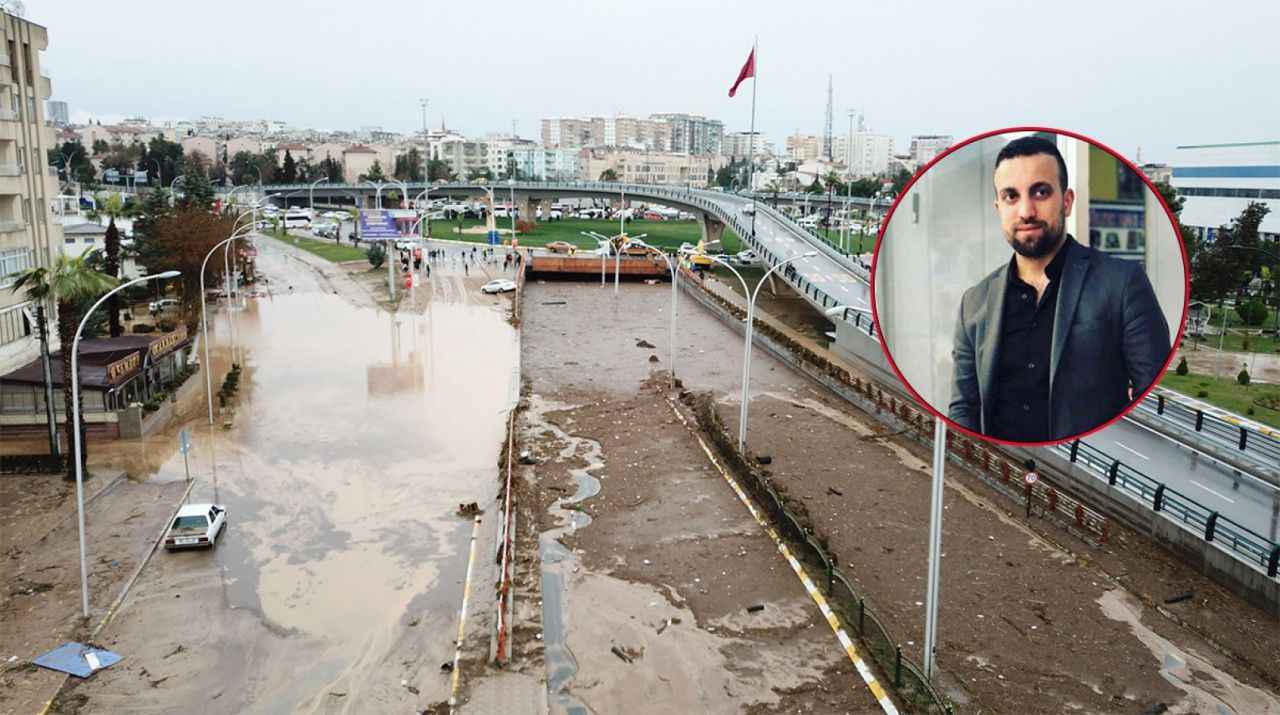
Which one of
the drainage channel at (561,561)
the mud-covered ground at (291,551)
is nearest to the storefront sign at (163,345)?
the mud-covered ground at (291,551)

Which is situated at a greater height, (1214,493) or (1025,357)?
(1025,357)

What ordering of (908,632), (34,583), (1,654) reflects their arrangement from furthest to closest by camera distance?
(34,583) → (908,632) → (1,654)

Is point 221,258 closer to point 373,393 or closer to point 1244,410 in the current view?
point 373,393

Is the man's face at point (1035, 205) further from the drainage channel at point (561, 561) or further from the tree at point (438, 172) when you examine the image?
the tree at point (438, 172)

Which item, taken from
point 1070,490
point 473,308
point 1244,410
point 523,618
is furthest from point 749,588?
point 473,308

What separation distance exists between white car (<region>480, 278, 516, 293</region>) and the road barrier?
34.1m

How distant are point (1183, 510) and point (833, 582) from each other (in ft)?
28.2

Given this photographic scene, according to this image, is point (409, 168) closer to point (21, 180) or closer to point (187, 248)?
point (187, 248)

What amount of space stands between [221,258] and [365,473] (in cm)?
3273

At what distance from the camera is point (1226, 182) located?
8719 centimetres

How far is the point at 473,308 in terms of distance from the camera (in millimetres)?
56125

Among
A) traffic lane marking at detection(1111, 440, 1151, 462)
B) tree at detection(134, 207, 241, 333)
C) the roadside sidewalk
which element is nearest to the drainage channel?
the roadside sidewalk

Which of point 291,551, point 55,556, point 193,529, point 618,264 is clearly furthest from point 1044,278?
point 618,264

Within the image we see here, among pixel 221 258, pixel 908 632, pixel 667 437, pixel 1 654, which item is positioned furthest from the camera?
pixel 221 258
